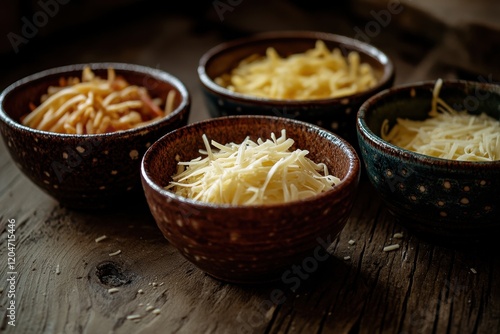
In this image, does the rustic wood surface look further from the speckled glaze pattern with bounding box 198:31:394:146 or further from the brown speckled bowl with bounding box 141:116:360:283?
the speckled glaze pattern with bounding box 198:31:394:146

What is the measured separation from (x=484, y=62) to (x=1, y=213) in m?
1.72

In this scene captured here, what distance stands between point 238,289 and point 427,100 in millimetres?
736

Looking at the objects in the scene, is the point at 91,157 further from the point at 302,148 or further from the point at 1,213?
the point at 302,148

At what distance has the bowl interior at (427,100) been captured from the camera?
1546 millimetres

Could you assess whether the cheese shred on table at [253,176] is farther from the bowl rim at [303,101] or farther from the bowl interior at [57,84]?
the bowl interior at [57,84]

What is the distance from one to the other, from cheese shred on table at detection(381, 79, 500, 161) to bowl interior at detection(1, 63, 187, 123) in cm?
58

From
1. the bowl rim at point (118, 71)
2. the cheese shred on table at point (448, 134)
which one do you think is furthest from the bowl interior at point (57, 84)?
the cheese shred on table at point (448, 134)

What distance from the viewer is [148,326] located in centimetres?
117

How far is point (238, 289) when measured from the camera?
1.26 m

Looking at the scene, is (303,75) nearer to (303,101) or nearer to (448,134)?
(303,101)

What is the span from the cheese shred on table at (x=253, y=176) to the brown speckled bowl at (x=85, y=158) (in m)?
0.17

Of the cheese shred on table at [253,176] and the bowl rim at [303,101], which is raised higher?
the cheese shred on table at [253,176]

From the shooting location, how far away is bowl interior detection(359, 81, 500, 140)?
1.55 m

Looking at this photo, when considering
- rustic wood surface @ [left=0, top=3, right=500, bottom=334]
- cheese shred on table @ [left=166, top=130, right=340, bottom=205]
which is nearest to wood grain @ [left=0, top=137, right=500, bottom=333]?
rustic wood surface @ [left=0, top=3, right=500, bottom=334]
